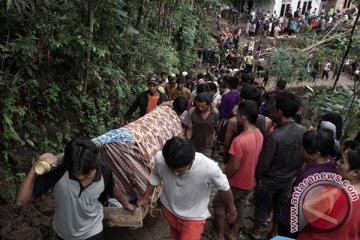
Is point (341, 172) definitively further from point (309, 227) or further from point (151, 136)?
point (151, 136)

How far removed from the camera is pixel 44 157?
2.66m

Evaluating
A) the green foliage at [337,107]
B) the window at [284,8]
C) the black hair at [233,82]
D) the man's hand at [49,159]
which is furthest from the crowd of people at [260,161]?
the window at [284,8]

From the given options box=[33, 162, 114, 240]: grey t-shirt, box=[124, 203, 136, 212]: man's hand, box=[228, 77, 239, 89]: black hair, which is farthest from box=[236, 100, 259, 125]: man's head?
box=[228, 77, 239, 89]: black hair

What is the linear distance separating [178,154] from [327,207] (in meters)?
1.15

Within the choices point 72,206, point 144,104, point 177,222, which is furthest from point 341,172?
point 144,104

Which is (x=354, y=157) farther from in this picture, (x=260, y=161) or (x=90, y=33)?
(x=90, y=33)

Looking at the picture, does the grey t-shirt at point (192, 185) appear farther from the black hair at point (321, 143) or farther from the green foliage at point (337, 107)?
the green foliage at point (337, 107)

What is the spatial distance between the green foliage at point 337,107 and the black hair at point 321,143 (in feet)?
17.0

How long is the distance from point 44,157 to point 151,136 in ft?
5.37

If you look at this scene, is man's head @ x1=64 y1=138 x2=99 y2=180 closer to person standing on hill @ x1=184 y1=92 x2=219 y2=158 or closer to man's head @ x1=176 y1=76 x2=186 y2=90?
person standing on hill @ x1=184 y1=92 x2=219 y2=158

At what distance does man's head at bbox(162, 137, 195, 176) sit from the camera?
285 centimetres

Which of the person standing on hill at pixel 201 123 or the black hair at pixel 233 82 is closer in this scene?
the person standing on hill at pixel 201 123

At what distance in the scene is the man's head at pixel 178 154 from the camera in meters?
2.85

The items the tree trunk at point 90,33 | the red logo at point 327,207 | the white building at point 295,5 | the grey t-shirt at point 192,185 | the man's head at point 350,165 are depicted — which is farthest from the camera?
the white building at point 295,5
